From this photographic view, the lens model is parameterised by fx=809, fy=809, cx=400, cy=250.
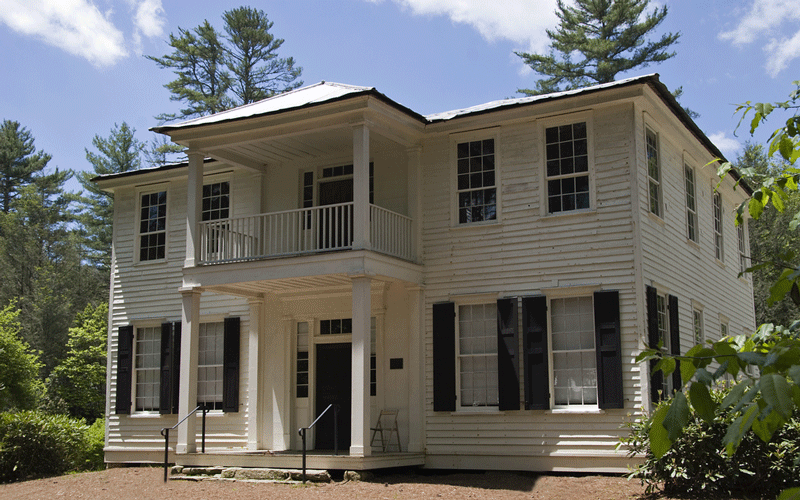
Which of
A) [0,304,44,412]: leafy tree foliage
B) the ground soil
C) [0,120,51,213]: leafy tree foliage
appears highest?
[0,120,51,213]: leafy tree foliage

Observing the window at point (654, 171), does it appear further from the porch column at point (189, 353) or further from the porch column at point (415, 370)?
the porch column at point (189, 353)

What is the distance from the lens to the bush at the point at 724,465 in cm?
1044

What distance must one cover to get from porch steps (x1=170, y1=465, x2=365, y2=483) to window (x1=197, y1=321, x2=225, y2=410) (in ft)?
9.24

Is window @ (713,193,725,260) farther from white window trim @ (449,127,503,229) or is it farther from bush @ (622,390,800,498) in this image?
bush @ (622,390,800,498)

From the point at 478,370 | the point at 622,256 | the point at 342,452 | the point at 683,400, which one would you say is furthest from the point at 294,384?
the point at 683,400

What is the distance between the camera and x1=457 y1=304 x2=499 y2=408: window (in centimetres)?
1448

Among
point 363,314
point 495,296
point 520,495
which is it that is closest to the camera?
point 520,495

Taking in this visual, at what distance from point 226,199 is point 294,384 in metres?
4.53

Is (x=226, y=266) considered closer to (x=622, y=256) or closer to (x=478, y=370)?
(x=478, y=370)

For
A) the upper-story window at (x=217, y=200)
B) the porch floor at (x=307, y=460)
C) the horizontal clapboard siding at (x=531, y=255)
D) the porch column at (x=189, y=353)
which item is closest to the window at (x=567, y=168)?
the horizontal clapboard siding at (x=531, y=255)

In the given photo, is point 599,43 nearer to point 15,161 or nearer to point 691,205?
point 691,205

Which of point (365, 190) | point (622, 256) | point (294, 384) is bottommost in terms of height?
point (294, 384)

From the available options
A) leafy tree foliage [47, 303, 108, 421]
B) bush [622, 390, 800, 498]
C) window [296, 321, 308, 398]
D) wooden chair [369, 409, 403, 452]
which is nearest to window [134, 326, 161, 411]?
window [296, 321, 308, 398]

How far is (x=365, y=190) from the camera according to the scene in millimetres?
13773
